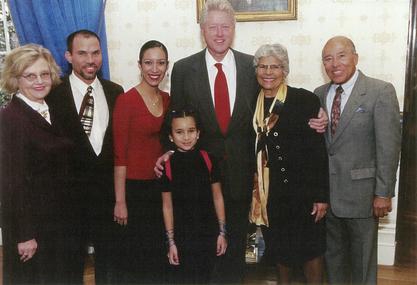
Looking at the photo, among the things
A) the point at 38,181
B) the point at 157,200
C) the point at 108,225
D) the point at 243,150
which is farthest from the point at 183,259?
the point at 38,181

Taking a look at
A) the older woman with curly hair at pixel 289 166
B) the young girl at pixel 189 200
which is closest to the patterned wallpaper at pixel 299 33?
the older woman with curly hair at pixel 289 166

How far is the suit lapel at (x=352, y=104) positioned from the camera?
1.90m

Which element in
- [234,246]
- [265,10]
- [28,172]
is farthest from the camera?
[265,10]

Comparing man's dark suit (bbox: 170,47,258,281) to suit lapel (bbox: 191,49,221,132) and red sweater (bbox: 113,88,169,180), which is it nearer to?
suit lapel (bbox: 191,49,221,132)

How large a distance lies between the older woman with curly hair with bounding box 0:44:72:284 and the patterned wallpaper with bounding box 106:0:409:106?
1.08 meters

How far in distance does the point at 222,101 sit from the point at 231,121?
4.4 inches

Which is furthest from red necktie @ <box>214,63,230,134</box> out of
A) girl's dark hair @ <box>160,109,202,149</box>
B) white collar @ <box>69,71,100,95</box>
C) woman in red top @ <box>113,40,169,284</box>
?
white collar @ <box>69,71,100,95</box>

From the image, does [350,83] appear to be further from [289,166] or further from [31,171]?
[31,171]

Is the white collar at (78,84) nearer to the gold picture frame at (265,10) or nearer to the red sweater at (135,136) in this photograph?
the red sweater at (135,136)

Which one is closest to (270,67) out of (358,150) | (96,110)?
(358,150)

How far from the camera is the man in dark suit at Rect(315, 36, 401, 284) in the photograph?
73.2 inches

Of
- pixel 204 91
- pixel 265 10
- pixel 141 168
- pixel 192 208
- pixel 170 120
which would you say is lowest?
pixel 192 208

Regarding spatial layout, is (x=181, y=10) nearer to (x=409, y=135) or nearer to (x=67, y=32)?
(x=67, y=32)

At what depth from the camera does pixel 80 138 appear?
6.26ft
